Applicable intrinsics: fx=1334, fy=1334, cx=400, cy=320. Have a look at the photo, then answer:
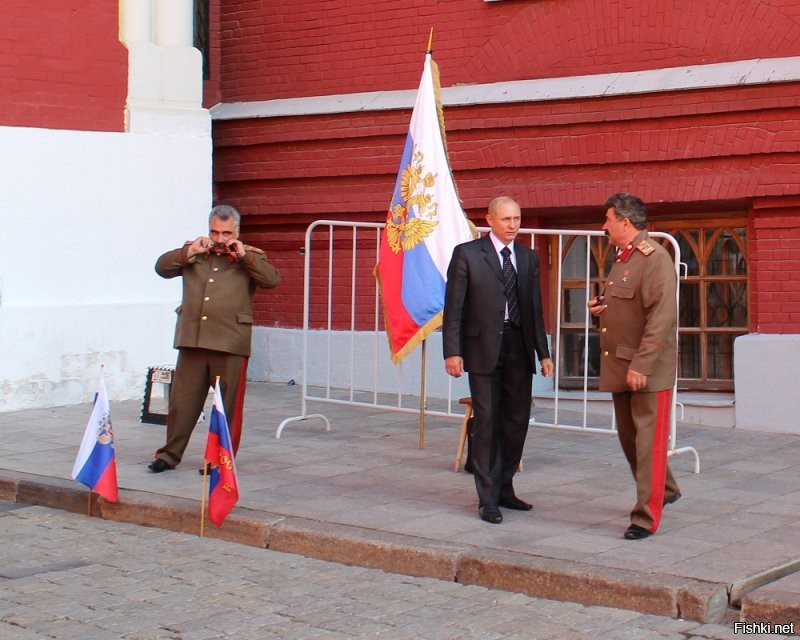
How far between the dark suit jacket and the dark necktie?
3cm

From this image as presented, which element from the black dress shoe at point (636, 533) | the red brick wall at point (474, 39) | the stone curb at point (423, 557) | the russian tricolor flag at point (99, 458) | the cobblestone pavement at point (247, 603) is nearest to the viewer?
the cobblestone pavement at point (247, 603)

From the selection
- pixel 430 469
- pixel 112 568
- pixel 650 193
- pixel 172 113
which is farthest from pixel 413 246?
pixel 172 113

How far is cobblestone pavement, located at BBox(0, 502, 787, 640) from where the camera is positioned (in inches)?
219

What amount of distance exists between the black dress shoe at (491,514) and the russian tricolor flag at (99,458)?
2.19 metres

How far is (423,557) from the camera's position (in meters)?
6.48

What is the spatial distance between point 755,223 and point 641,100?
1350 millimetres

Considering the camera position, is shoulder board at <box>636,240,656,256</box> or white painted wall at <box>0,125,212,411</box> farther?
white painted wall at <box>0,125,212,411</box>

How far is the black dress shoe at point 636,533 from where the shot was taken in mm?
6641

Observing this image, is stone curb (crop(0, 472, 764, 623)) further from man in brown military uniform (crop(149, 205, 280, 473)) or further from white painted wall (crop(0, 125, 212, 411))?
white painted wall (crop(0, 125, 212, 411))

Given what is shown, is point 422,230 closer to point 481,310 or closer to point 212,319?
point 212,319

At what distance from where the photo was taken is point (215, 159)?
13422mm

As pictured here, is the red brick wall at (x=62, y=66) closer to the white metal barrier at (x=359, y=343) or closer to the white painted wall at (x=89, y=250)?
the white painted wall at (x=89, y=250)

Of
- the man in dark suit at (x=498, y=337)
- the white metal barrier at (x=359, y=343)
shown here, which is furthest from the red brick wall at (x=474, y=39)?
the man in dark suit at (x=498, y=337)

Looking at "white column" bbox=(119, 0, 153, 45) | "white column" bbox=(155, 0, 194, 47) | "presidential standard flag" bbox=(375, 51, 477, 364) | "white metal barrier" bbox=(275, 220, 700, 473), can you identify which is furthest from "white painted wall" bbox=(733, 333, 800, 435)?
"white column" bbox=(119, 0, 153, 45)
